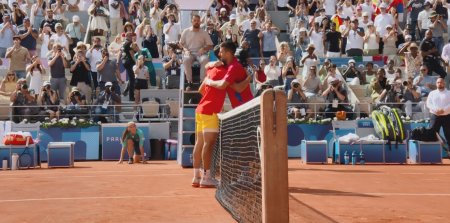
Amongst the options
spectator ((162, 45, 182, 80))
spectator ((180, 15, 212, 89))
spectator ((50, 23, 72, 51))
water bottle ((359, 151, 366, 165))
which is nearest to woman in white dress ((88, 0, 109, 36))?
spectator ((50, 23, 72, 51))

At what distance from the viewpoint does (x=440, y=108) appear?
21.5 m

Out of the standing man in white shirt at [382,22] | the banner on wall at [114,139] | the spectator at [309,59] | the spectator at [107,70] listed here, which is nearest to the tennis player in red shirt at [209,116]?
the banner on wall at [114,139]

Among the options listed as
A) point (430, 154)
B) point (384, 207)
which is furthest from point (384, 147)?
point (384, 207)

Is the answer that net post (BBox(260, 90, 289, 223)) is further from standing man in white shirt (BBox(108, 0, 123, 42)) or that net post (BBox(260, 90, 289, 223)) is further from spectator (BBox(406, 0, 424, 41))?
spectator (BBox(406, 0, 424, 41))

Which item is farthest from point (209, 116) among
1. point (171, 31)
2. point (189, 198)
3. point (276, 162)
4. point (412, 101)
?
point (171, 31)

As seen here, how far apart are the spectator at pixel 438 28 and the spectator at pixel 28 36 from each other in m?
12.7

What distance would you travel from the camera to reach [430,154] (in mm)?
20734

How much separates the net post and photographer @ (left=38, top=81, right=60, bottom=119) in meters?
18.5

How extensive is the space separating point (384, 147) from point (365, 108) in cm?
430

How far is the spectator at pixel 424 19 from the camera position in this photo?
95.6ft

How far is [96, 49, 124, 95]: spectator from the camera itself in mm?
25234

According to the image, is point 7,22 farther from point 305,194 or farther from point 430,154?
point 305,194

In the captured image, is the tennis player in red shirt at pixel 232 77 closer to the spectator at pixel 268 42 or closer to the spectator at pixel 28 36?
the spectator at pixel 268 42

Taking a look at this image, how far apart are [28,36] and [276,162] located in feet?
72.2
